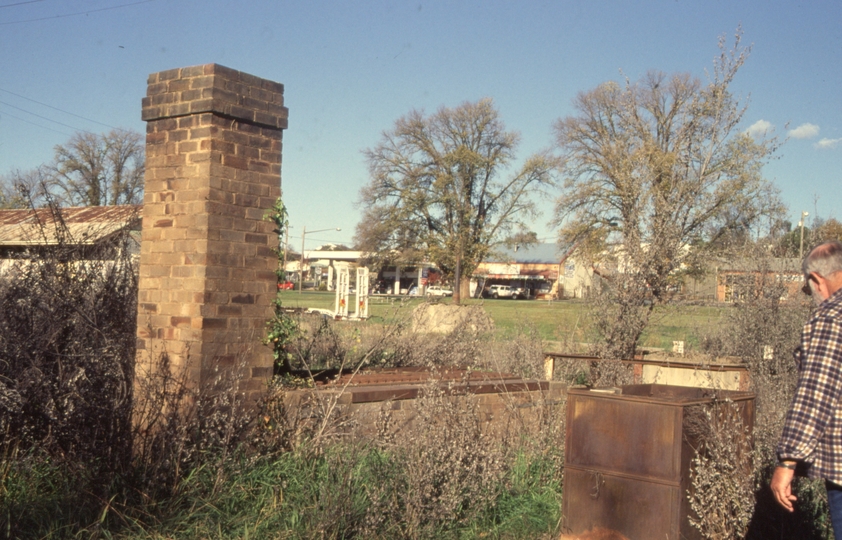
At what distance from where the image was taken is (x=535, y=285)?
68812mm

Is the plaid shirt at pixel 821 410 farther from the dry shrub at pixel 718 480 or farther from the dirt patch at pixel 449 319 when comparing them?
the dirt patch at pixel 449 319

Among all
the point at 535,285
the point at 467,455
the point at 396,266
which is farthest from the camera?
the point at 535,285

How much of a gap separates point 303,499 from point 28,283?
9.61 feet

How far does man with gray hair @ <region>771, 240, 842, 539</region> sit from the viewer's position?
3.49 metres

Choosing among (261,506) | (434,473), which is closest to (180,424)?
(261,506)

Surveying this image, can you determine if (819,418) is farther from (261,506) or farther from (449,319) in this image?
(449,319)

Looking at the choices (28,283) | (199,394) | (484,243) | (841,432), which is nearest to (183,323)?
(199,394)

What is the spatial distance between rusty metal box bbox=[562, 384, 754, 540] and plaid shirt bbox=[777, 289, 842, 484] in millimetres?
1141

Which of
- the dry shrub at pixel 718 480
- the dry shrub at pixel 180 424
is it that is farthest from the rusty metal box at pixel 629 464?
the dry shrub at pixel 180 424

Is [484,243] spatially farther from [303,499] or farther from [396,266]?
[303,499]

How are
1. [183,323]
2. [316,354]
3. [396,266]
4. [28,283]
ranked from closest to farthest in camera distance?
[183,323] → [28,283] → [316,354] → [396,266]

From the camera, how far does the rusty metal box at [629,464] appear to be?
15.4 feet

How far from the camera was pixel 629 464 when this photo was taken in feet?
15.8

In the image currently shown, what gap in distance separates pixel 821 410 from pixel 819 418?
0.12 ft
